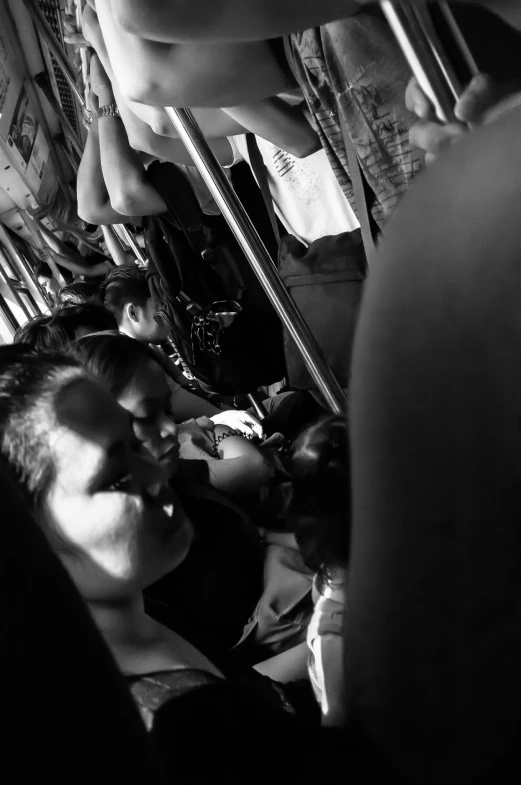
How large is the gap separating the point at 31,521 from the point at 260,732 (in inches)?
7.3

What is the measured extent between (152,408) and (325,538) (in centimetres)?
51

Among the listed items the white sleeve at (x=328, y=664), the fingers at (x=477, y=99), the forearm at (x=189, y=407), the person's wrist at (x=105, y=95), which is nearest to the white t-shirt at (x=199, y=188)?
the person's wrist at (x=105, y=95)

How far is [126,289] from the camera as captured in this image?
170cm

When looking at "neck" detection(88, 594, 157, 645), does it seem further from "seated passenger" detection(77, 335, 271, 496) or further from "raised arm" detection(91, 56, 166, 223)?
"raised arm" detection(91, 56, 166, 223)

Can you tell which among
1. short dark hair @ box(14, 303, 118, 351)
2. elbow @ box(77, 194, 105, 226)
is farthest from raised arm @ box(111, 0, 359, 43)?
elbow @ box(77, 194, 105, 226)

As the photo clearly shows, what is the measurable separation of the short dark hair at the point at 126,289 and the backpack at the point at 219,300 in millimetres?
226

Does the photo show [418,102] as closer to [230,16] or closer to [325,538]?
[230,16]

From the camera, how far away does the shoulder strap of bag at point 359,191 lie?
69cm

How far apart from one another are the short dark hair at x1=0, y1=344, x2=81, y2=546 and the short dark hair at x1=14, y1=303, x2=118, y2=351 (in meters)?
0.65

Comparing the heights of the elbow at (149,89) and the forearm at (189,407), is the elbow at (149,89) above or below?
above

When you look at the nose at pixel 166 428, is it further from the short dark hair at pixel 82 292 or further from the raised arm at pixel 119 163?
the short dark hair at pixel 82 292

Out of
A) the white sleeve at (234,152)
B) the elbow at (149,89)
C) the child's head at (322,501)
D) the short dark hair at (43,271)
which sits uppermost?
the elbow at (149,89)

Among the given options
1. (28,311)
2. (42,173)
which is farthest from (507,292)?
(28,311)

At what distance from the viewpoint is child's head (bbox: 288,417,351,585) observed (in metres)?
0.53
